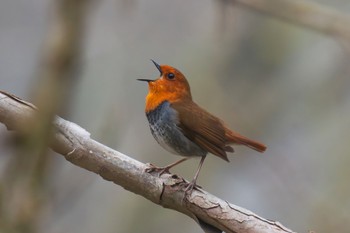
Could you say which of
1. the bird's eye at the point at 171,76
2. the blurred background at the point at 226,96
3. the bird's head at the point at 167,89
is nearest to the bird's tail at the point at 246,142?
the bird's head at the point at 167,89

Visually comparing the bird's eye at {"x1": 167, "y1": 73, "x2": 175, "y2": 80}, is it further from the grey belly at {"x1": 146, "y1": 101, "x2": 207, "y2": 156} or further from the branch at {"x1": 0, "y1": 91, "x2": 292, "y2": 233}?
the branch at {"x1": 0, "y1": 91, "x2": 292, "y2": 233}

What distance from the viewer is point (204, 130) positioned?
4086 mm

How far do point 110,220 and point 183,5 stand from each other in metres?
2.43

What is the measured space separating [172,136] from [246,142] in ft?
1.34

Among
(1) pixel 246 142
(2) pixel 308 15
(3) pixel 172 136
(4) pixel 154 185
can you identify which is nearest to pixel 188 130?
(3) pixel 172 136

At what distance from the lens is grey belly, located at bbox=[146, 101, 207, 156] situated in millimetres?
4172

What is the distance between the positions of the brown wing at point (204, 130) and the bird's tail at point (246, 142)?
0.04 m

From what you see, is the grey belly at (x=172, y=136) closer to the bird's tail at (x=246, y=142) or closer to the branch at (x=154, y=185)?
the bird's tail at (x=246, y=142)

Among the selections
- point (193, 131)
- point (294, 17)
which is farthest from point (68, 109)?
point (294, 17)

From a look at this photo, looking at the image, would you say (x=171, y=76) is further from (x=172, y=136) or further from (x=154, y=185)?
(x=154, y=185)

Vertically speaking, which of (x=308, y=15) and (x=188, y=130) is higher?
(x=308, y=15)

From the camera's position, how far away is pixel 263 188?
21.9ft

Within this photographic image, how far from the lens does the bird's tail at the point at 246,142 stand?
4.07 meters

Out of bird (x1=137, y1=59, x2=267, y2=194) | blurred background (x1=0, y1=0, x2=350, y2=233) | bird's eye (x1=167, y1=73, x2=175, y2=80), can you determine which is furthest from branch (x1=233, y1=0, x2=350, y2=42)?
bird (x1=137, y1=59, x2=267, y2=194)
